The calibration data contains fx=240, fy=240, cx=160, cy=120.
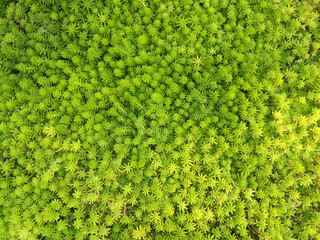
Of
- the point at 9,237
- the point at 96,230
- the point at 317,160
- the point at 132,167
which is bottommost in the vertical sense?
the point at 9,237

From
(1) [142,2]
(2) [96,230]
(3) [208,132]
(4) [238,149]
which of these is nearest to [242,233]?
(4) [238,149]

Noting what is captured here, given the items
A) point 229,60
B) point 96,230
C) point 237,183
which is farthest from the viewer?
point 229,60

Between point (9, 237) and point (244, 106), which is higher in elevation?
point (244, 106)

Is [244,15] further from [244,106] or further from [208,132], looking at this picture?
[208,132]

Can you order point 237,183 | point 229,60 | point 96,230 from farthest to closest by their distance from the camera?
point 229,60
point 237,183
point 96,230

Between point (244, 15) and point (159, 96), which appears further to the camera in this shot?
point (244, 15)

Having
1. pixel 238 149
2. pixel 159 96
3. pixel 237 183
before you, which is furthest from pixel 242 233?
pixel 159 96
